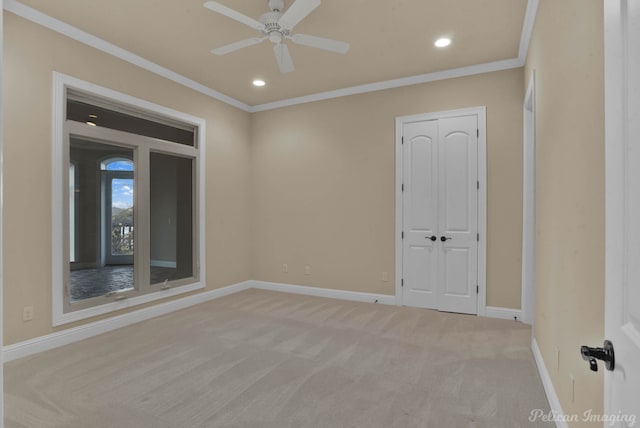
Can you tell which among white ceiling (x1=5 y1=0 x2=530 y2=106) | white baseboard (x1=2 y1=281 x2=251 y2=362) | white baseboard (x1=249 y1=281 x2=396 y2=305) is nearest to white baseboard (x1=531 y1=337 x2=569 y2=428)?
white baseboard (x1=249 y1=281 x2=396 y2=305)

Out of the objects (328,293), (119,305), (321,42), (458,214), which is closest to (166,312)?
(119,305)

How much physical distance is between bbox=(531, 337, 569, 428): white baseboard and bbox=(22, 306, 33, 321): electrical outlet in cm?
404

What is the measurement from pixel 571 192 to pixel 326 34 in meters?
2.64

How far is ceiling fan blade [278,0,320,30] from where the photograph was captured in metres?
2.35

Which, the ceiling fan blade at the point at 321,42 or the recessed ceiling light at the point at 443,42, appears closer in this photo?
the ceiling fan blade at the point at 321,42

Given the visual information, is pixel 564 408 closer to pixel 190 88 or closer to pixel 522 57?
pixel 522 57

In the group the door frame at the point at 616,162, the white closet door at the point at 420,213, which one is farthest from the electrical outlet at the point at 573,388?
the white closet door at the point at 420,213

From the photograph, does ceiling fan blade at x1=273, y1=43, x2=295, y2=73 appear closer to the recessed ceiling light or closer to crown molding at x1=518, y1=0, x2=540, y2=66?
the recessed ceiling light

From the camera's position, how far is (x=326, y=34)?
3371 millimetres

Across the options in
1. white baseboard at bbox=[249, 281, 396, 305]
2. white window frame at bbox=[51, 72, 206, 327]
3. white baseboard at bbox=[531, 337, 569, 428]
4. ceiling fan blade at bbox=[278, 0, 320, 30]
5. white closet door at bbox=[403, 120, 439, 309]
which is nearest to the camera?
white baseboard at bbox=[531, 337, 569, 428]

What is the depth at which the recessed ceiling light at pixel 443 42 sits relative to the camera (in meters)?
3.44

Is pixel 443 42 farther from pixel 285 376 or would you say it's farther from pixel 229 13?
pixel 285 376

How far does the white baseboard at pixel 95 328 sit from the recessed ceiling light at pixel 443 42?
13.7ft

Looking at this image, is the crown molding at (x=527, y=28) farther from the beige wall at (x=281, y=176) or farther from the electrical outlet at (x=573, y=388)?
the electrical outlet at (x=573, y=388)
